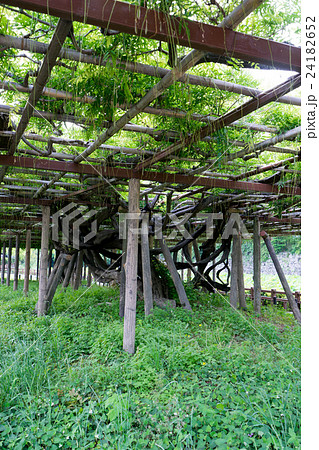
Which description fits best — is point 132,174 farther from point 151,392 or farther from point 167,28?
point 167,28

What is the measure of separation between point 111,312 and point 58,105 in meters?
5.26

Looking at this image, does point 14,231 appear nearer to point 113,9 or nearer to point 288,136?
point 288,136

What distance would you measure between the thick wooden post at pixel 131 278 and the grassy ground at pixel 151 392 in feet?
0.75

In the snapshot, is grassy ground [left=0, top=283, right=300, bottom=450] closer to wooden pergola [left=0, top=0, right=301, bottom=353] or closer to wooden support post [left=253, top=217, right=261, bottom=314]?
wooden pergola [left=0, top=0, right=301, bottom=353]

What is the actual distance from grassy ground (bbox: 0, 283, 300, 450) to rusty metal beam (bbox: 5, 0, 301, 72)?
2.66 m

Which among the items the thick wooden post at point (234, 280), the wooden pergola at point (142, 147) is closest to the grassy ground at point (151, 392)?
the wooden pergola at point (142, 147)

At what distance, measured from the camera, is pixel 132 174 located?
5.93 m

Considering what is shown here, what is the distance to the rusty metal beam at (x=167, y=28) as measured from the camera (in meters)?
2.05

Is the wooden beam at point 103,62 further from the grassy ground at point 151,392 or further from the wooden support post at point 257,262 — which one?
the wooden support post at point 257,262

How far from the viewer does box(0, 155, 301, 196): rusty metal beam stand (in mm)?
5355

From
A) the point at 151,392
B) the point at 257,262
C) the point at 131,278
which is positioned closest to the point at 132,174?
the point at 131,278

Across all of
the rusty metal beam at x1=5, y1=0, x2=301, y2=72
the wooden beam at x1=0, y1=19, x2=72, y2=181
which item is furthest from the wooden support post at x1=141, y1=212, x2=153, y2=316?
the rusty metal beam at x1=5, y1=0, x2=301, y2=72

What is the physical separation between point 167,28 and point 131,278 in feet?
13.5

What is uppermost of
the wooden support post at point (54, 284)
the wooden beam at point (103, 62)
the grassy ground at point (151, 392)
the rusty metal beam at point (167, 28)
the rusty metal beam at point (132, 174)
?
the wooden beam at point (103, 62)
